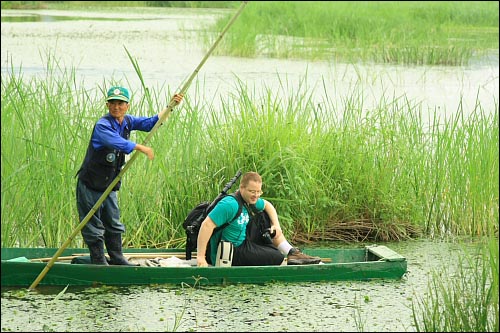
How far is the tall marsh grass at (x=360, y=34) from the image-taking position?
18359 millimetres

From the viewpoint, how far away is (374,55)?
59.6 feet

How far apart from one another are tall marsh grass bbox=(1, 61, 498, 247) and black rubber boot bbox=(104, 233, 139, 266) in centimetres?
64

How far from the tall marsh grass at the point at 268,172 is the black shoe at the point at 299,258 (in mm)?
745

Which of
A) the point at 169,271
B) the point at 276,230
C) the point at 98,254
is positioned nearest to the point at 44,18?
the point at 276,230

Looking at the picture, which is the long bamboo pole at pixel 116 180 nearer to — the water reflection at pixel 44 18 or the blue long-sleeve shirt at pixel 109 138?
the blue long-sleeve shirt at pixel 109 138

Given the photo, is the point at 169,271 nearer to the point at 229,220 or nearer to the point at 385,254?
the point at 229,220

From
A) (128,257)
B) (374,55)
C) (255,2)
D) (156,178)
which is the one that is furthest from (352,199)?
(255,2)

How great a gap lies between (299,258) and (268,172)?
1.12 meters

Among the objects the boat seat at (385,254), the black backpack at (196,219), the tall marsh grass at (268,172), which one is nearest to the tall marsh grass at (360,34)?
the tall marsh grass at (268,172)

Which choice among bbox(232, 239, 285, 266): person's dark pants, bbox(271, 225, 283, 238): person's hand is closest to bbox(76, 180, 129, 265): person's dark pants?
bbox(232, 239, 285, 266): person's dark pants

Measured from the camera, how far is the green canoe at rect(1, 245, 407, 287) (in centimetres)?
629

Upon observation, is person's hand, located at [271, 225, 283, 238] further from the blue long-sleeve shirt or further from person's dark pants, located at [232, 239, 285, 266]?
the blue long-sleeve shirt

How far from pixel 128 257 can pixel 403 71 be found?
35.9ft

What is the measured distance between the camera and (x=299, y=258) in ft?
22.6
